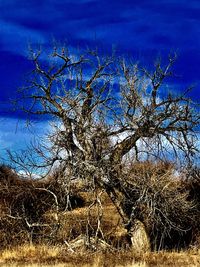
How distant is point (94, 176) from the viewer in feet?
54.3

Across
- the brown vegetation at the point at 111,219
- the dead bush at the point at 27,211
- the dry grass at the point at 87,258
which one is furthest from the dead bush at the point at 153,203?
the dead bush at the point at 27,211

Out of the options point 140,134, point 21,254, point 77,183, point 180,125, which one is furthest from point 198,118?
point 21,254

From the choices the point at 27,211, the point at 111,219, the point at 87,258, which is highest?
the point at 27,211

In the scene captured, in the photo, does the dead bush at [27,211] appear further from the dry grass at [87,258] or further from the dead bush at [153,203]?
the dead bush at [153,203]

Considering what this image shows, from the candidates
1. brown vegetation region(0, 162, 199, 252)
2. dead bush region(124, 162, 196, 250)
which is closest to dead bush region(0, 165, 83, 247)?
brown vegetation region(0, 162, 199, 252)

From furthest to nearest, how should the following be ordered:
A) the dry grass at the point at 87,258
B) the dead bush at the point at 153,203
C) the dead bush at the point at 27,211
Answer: the dead bush at the point at 27,211 < the dead bush at the point at 153,203 < the dry grass at the point at 87,258

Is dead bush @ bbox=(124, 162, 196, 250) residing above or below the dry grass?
above

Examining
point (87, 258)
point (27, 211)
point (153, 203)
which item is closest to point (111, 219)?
point (27, 211)

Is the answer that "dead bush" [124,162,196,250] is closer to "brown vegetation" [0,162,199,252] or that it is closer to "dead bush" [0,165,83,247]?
"brown vegetation" [0,162,199,252]

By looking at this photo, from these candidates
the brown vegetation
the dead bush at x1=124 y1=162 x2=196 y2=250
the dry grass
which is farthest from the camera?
the brown vegetation

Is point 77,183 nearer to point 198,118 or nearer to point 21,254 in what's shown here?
point 21,254

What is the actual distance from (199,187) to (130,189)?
5.45 m

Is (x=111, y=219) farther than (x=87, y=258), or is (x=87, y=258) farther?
(x=111, y=219)

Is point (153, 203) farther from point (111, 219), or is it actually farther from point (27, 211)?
point (111, 219)
